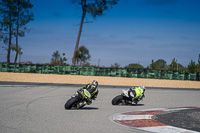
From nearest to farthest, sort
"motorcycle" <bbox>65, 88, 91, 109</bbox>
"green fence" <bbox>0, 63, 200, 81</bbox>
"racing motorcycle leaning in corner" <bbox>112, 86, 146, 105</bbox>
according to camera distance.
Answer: "motorcycle" <bbox>65, 88, 91, 109</bbox> → "racing motorcycle leaning in corner" <bbox>112, 86, 146, 105</bbox> → "green fence" <bbox>0, 63, 200, 81</bbox>

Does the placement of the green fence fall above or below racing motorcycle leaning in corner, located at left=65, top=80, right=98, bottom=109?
above

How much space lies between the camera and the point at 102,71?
1214 inches

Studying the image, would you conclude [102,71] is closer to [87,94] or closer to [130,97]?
[130,97]

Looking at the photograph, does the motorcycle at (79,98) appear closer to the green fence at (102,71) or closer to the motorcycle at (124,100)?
the motorcycle at (124,100)

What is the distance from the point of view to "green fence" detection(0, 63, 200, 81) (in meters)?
30.0

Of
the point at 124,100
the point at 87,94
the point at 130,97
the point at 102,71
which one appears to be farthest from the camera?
the point at 102,71

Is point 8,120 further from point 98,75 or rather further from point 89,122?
point 98,75

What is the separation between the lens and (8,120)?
6.16m

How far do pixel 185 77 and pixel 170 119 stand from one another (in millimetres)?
24106

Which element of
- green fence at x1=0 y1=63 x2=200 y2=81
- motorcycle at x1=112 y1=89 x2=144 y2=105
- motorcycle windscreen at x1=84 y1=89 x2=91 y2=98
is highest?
green fence at x1=0 y1=63 x2=200 y2=81

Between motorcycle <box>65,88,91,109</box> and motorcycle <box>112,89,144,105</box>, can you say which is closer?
motorcycle <box>65,88,91,109</box>

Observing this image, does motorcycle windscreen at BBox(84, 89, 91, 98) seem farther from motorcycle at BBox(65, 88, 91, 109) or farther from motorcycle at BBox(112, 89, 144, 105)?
motorcycle at BBox(112, 89, 144, 105)

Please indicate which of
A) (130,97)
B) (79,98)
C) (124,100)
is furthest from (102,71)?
(79,98)

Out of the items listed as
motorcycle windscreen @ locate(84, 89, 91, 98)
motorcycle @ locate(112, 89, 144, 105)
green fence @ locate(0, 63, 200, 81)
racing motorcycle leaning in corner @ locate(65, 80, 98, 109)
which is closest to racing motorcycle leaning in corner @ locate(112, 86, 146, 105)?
motorcycle @ locate(112, 89, 144, 105)
